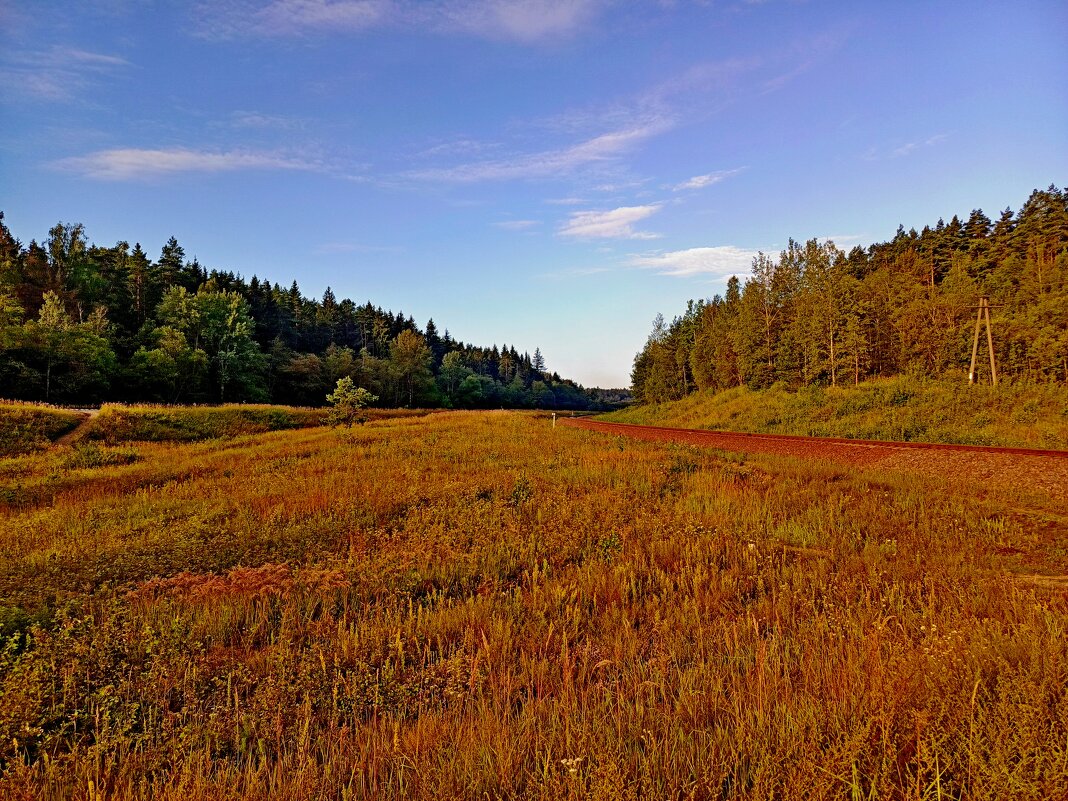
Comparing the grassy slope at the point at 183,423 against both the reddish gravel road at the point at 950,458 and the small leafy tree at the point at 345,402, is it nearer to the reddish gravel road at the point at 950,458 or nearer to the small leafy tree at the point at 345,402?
the small leafy tree at the point at 345,402

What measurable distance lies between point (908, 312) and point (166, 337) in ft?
258

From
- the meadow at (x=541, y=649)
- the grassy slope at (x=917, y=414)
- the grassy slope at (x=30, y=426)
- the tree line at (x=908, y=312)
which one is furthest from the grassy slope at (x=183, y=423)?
the tree line at (x=908, y=312)

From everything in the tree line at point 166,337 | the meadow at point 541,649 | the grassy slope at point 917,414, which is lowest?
the meadow at point 541,649

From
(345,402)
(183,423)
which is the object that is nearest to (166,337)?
(183,423)

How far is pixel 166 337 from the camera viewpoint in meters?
52.2

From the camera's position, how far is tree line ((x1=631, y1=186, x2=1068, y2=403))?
37125 mm

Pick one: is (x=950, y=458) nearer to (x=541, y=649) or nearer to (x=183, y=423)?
(x=541, y=649)

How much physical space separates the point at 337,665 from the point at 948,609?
5.17 m

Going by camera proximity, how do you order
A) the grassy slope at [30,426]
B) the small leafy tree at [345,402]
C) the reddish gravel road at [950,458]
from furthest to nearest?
Answer: the small leafy tree at [345,402]
the grassy slope at [30,426]
the reddish gravel road at [950,458]

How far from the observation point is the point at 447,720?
2832 mm

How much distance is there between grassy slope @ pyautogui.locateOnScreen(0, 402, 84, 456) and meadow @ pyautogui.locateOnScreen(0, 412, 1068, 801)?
16321 millimetres

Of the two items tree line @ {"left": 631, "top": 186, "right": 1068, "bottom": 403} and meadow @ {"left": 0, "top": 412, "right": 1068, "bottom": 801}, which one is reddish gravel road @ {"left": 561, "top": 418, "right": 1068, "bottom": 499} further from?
tree line @ {"left": 631, "top": 186, "right": 1068, "bottom": 403}

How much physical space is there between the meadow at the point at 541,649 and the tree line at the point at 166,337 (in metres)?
51.4

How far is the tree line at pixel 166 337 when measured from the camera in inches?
1757
